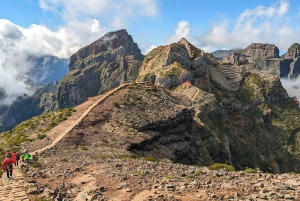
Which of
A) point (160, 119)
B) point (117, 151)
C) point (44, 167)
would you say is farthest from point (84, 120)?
point (44, 167)

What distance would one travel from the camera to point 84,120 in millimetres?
63250

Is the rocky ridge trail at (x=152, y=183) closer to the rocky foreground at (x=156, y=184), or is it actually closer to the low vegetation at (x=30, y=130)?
the rocky foreground at (x=156, y=184)

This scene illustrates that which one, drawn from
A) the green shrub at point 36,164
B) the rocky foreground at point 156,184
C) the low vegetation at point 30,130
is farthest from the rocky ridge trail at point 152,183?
the low vegetation at point 30,130

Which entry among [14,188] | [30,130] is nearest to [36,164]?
[14,188]

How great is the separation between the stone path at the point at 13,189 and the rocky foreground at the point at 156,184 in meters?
0.99

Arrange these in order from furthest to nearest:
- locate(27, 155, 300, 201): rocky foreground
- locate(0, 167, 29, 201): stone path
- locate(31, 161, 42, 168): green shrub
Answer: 1. locate(31, 161, 42, 168): green shrub
2. locate(0, 167, 29, 201): stone path
3. locate(27, 155, 300, 201): rocky foreground

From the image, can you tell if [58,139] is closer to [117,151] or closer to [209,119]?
[117,151]

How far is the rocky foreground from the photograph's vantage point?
21.1m

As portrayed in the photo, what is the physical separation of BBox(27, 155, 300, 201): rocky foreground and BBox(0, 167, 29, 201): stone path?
99 cm

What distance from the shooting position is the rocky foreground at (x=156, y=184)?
2112cm

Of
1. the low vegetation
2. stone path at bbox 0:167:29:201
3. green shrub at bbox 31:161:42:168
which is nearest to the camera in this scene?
stone path at bbox 0:167:29:201

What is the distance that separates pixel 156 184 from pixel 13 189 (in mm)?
13934

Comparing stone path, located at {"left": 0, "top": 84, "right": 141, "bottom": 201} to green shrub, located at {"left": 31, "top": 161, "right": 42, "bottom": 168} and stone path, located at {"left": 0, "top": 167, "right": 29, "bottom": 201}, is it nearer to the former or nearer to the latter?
stone path, located at {"left": 0, "top": 167, "right": 29, "bottom": 201}

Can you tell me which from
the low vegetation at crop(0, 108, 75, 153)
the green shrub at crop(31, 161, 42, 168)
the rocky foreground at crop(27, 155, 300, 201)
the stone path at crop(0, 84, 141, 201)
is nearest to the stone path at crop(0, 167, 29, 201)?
the stone path at crop(0, 84, 141, 201)
